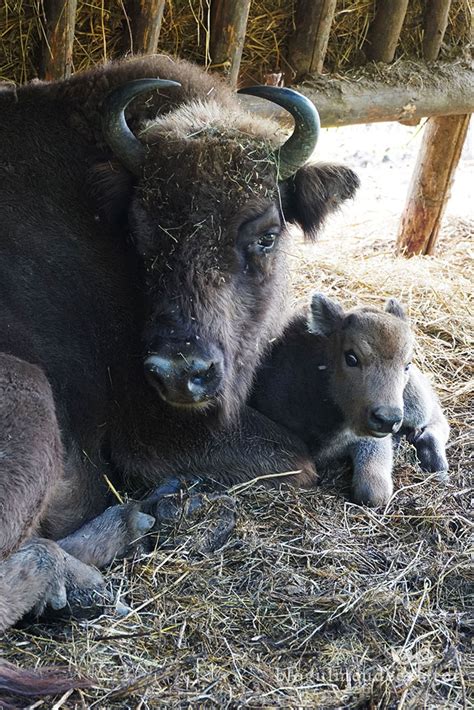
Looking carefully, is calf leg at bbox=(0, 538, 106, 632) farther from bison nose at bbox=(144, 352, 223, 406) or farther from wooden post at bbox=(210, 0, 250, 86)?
wooden post at bbox=(210, 0, 250, 86)

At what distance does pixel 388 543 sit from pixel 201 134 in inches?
98.8

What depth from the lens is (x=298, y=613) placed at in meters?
4.36

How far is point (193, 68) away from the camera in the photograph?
5867 millimetres

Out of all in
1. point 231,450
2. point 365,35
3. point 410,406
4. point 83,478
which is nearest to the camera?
point 83,478

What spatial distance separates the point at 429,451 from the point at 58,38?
12.8ft

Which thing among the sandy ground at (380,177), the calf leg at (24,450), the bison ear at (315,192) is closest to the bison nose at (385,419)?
the bison ear at (315,192)

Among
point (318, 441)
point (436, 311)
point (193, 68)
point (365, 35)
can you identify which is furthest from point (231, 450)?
point (365, 35)

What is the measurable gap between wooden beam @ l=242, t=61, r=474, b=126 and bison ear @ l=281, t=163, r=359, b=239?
1481mm

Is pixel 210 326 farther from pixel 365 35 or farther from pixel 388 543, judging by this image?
pixel 365 35

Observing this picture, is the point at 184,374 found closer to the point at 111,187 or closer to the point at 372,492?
the point at 111,187

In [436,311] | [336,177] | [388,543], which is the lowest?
[436,311]

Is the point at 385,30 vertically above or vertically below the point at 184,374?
above

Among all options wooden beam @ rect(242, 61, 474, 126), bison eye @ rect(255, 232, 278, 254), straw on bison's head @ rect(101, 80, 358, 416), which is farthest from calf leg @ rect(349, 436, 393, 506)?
wooden beam @ rect(242, 61, 474, 126)

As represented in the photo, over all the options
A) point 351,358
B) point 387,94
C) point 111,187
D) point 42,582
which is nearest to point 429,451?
point 351,358
